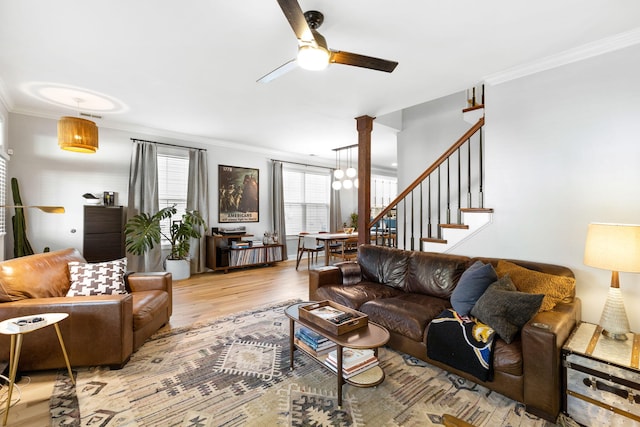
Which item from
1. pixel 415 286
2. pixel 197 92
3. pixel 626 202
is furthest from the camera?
pixel 197 92

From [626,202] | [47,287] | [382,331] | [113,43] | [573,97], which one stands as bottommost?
[382,331]

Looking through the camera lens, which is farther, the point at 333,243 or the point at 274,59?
the point at 333,243

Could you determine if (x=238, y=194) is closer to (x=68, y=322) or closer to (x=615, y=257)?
(x=68, y=322)

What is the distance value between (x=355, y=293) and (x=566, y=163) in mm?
2255

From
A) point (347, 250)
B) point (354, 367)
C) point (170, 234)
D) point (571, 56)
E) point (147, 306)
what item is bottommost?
point (354, 367)

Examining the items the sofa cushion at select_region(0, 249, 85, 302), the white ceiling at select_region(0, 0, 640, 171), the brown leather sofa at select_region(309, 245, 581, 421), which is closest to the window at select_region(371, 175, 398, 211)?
the white ceiling at select_region(0, 0, 640, 171)

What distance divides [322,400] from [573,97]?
128 inches

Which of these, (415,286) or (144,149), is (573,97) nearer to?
(415,286)

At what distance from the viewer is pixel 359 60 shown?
6.88 ft

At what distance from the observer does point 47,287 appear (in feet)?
8.02

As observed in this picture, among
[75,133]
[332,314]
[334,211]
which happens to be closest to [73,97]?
[75,133]

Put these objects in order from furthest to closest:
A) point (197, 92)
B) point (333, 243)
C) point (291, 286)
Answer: point (333, 243)
point (291, 286)
point (197, 92)

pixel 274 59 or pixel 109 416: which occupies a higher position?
→ pixel 274 59

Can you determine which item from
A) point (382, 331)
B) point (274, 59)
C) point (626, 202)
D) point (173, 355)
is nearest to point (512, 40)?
point (626, 202)
